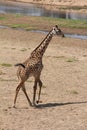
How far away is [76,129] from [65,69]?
29.4 ft

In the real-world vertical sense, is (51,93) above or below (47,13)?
above

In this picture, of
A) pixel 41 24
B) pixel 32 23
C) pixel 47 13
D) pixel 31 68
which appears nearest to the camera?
pixel 31 68

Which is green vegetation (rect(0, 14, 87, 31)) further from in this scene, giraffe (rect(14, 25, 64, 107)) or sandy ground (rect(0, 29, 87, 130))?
giraffe (rect(14, 25, 64, 107))

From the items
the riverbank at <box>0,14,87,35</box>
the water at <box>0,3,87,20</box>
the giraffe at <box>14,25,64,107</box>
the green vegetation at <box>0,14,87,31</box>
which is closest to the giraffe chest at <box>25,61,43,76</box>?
the giraffe at <box>14,25,64,107</box>

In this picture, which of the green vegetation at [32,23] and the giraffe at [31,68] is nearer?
the giraffe at [31,68]

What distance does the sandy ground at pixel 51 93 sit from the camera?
1146 cm

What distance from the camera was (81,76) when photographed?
60.4 ft

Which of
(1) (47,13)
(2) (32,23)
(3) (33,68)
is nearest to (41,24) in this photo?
(2) (32,23)

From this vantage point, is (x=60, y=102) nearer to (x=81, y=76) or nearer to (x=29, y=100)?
(x=29, y=100)

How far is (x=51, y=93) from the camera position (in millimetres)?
14867

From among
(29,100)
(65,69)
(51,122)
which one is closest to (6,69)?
(65,69)

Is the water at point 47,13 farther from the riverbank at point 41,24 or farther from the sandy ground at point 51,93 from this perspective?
the sandy ground at point 51,93

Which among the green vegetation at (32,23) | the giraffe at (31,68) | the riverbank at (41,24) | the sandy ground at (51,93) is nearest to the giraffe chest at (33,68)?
the giraffe at (31,68)

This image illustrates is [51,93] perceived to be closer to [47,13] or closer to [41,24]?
[41,24]
